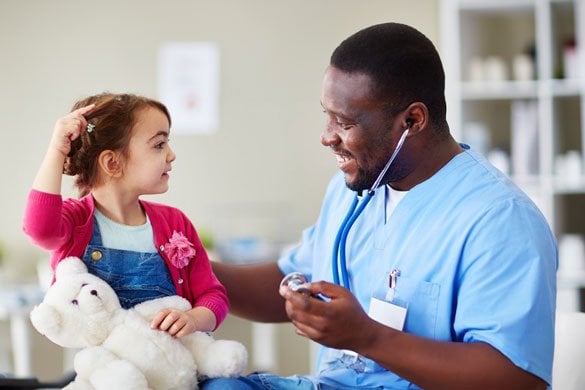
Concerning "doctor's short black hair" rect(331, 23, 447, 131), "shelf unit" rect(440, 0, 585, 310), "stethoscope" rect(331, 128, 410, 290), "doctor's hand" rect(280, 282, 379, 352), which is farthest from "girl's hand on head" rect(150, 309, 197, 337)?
"shelf unit" rect(440, 0, 585, 310)

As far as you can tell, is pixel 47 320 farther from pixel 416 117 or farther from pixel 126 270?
pixel 416 117

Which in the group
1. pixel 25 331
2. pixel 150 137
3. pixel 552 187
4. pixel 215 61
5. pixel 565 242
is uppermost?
pixel 215 61

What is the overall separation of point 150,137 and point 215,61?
2.90 metres

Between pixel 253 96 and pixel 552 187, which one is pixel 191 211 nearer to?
pixel 253 96

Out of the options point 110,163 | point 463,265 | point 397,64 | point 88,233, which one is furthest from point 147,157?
point 463,265

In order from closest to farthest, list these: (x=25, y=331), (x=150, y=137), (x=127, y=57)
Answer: (x=150, y=137), (x=25, y=331), (x=127, y=57)

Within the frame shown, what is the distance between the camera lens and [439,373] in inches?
50.5

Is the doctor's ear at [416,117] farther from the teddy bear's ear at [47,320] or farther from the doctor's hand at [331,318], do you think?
the teddy bear's ear at [47,320]

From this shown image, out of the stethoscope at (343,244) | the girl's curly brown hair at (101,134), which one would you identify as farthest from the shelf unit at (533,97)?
the girl's curly brown hair at (101,134)

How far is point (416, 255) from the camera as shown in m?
1.47

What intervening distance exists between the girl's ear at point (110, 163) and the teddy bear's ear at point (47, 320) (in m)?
0.26

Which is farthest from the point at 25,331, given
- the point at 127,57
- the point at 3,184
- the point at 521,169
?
the point at 521,169

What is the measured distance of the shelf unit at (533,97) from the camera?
375cm

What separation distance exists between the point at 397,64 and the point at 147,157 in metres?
0.46
